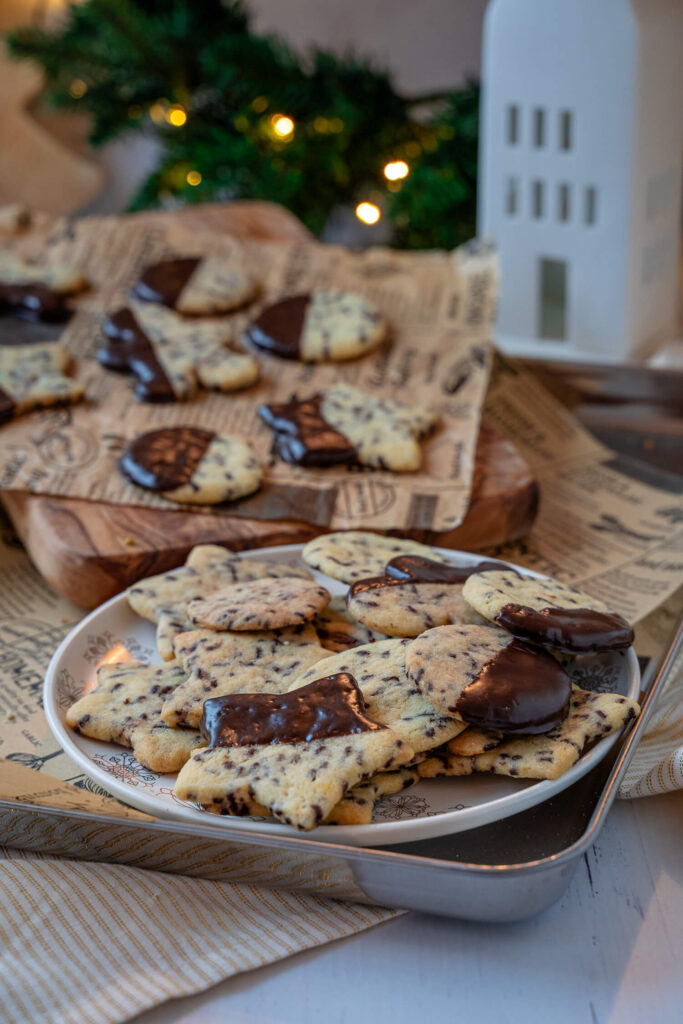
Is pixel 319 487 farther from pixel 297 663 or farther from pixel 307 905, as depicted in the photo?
pixel 307 905

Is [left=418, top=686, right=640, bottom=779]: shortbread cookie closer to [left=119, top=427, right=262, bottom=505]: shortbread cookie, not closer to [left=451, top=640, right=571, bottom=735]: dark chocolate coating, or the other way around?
[left=451, top=640, right=571, bottom=735]: dark chocolate coating

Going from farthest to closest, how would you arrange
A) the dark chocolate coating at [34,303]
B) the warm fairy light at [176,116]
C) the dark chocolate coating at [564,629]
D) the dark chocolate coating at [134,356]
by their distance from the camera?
the warm fairy light at [176,116] < the dark chocolate coating at [34,303] < the dark chocolate coating at [134,356] < the dark chocolate coating at [564,629]

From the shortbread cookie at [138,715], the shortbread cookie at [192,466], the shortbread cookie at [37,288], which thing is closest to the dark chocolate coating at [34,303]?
the shortbread cookie at [37,288]

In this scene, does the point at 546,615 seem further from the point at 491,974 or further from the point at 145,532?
the point at 145,532

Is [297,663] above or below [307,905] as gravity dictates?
above

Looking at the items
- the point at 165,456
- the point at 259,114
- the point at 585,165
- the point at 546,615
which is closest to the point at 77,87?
the point at 259,114

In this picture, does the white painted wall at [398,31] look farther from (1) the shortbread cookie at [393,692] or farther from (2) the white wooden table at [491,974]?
(2) the white wooden table at [491,974]

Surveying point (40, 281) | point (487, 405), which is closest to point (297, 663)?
point (487, 405)
